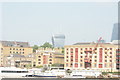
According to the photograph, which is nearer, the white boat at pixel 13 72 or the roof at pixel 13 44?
the white boat at pixel 13 72

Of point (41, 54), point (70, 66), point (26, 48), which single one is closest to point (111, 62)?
point (70, 66)

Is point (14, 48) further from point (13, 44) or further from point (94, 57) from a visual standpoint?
point (94, 57)

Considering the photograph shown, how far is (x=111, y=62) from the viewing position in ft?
104

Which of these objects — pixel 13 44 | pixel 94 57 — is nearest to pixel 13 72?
pixel 94 57

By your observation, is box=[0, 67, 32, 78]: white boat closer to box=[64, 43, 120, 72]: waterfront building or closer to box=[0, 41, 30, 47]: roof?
box=[64, 43, 120, 72]: waterfront building

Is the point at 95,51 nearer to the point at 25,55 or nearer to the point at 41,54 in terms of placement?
the point at 41,54

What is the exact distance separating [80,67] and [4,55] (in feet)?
31.4

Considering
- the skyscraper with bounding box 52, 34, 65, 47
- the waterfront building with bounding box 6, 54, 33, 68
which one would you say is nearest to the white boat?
the waterfront building with bounding box 6, 54, 33, 68

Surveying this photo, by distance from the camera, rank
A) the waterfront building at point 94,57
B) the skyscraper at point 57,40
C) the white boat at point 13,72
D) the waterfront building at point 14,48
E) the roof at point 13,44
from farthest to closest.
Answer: the skyscraper at point 57,40 → the roof at point 13,44 → the waterfront building at point 14,48 → the waterfront building at point 94,57 → the white boat at point 13,72

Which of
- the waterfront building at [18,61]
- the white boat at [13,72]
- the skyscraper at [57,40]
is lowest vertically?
the white boat at [13,72]

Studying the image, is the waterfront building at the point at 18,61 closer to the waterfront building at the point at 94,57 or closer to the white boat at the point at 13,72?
the waterfront building at the point at 94,57

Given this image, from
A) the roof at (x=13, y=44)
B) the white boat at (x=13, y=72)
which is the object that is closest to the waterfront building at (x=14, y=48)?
the roof at (x=13, y=44)

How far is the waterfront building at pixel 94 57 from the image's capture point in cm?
3156

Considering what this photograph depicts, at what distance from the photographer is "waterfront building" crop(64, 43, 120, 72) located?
104ft
